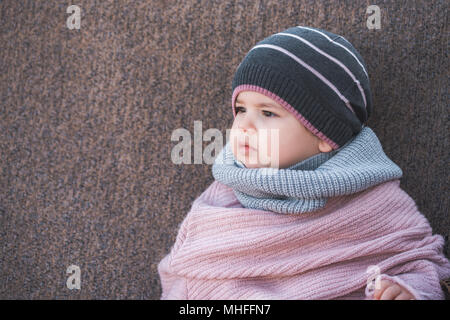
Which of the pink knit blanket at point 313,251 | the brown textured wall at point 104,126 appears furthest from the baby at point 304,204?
the brown textured wall at point 104,126

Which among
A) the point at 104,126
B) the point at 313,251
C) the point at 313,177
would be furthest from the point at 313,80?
the point at 104,126

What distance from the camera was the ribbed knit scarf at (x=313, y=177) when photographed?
3.33 feet

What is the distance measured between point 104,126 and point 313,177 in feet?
2.32

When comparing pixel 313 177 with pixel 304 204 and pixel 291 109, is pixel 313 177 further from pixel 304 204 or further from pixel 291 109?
pixel 291 109

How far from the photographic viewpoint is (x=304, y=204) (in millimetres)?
1034

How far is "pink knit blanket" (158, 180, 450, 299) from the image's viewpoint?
39.6 inches

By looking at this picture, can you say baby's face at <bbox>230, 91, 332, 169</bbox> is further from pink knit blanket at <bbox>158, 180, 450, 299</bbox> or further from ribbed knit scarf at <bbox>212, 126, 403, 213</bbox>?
pink knit blanket at <bbox>158, 180, 450, 299</bbox>

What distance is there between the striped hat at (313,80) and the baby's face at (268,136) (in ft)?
0.07

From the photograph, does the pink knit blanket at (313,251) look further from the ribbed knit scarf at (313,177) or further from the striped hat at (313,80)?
the striped hat at (313,80)

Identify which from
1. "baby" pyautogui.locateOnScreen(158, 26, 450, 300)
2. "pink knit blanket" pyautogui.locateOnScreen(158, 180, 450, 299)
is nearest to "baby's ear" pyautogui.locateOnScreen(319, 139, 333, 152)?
"baby" pyautogui.locateOnScreen(158, 26, 450, 300)

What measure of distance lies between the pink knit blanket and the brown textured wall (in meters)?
0.31
